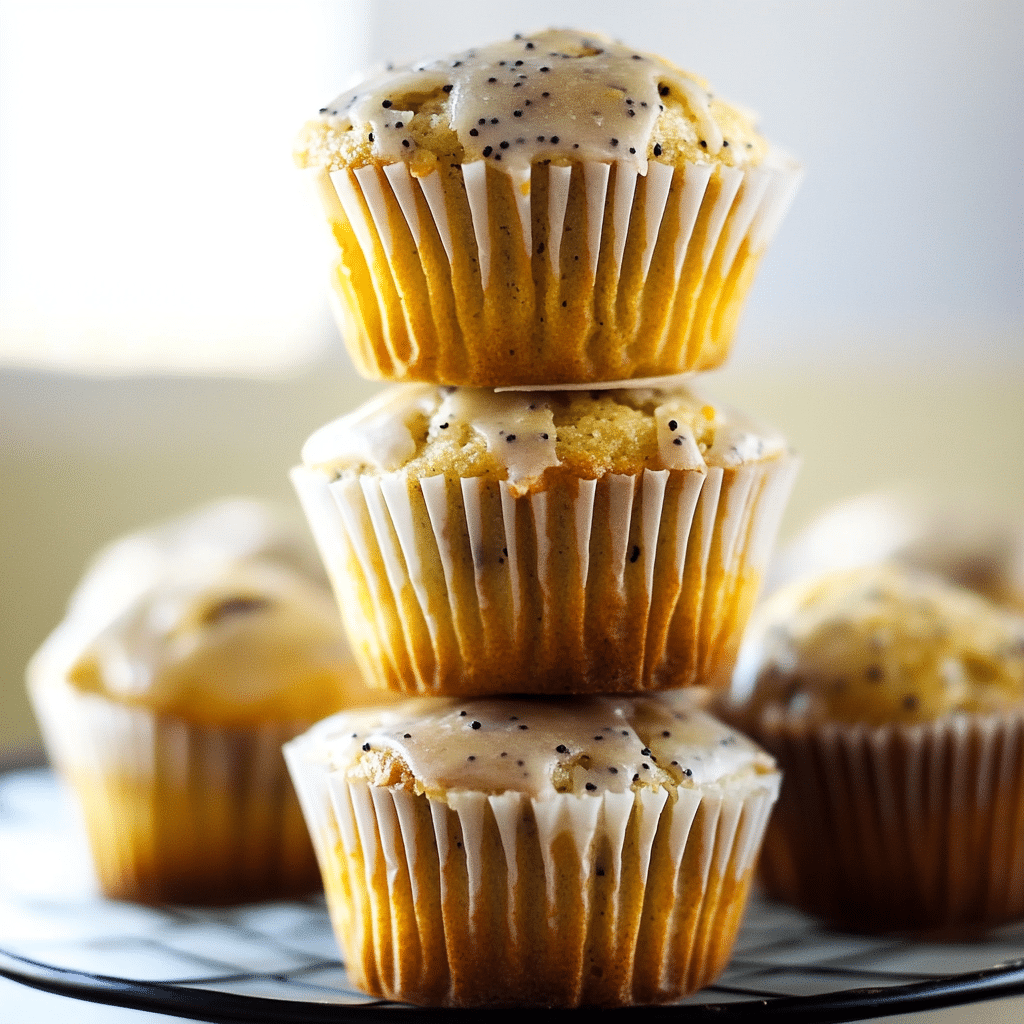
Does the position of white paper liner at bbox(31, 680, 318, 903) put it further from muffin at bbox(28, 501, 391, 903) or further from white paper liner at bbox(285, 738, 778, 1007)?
white paper liner at bbox(285, 738, 778, 1007)

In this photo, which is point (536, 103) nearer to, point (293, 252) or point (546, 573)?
point (546, 573)

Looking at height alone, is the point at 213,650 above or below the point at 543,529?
below

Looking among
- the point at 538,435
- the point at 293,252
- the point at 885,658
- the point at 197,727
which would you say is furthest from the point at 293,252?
the point at 538,435

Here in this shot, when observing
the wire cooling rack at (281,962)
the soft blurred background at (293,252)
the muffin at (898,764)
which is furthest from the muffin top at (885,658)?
the soft blurred background at (293,252)

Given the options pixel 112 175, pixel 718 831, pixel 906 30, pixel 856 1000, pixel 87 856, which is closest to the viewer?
pixel 856 1000

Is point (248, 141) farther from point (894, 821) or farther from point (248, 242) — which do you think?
point (894, 821)

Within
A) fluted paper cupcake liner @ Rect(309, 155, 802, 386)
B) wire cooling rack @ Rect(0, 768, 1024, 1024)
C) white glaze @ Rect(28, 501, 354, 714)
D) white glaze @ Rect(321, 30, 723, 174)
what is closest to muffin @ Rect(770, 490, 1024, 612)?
wire cooling rack @ Rect(0, 768, 1024, 1024)

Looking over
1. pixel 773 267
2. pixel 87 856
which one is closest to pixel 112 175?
pixel 773 267
